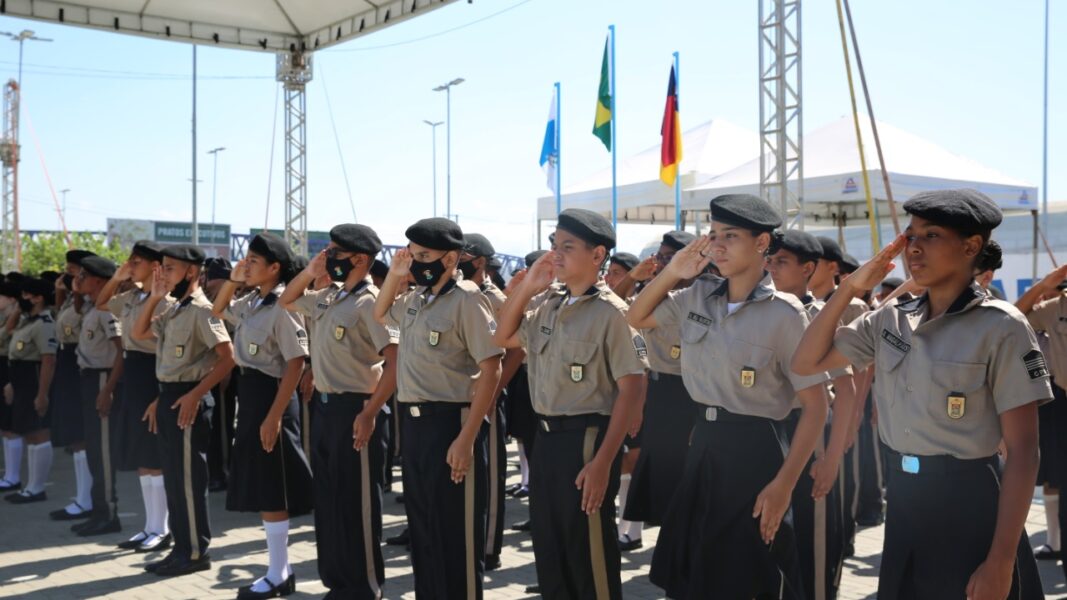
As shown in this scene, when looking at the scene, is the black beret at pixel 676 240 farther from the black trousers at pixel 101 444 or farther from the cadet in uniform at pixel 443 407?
the black trousers at pixel 101 444

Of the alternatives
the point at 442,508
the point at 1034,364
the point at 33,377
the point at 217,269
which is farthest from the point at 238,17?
the point at 1034,364

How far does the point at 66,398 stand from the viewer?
8867mm

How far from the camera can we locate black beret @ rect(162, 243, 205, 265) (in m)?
6.57

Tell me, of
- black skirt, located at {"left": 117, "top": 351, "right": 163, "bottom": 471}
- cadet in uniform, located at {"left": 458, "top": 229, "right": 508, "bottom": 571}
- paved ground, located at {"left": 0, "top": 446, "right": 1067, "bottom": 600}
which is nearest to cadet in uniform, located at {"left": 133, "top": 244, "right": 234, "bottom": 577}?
paved ground, located at {"left": 0, "top": 446, "right": 1067, "bottom": 600}

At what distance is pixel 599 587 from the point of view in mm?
4129

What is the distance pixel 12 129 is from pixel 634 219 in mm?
28636

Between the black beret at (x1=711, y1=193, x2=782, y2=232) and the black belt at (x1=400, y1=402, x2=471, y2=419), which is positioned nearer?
the black beret at (x1=711, y1=193, x2=782, y2=232)

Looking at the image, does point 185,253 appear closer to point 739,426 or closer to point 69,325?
point 69,325

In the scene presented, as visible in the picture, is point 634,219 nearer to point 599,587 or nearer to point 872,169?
point 872,169

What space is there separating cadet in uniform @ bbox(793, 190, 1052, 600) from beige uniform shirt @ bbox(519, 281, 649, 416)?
1.31m

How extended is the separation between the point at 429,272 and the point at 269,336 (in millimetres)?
1591

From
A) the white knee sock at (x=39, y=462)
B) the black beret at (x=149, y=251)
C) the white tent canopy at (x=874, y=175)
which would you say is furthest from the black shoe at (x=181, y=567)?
A: the white tent canopy at (x=874, y=175)

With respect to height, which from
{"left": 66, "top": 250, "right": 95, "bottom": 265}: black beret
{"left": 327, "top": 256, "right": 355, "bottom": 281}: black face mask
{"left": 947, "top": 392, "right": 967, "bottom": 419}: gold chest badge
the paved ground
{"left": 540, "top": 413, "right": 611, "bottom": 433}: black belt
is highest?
{"left": 66, "top": 250, "right": 95, "bottom": 265}: black beret

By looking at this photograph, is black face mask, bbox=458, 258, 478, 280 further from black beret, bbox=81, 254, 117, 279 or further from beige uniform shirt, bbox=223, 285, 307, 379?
black beret, bbox=81, 254, 117, 279
